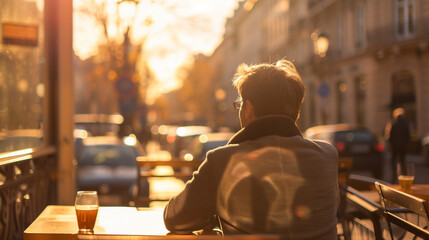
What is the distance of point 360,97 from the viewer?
35.1 m

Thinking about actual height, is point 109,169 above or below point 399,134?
below

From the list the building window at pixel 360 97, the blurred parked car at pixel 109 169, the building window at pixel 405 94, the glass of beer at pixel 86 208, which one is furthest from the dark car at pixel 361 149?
the building window at pixel 360 97

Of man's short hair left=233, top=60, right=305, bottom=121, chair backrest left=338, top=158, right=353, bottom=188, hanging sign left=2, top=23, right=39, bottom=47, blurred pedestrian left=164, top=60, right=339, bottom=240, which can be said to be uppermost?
hanging sign left=2, top=23, right=39, bottom=47

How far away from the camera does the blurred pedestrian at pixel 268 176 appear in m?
2.84

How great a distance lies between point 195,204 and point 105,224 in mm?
863

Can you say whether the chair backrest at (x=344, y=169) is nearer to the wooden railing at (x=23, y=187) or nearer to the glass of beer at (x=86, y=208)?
the wooden railing at (x=23, y=187)

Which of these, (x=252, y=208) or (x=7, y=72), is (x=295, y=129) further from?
(x=7, y=72)

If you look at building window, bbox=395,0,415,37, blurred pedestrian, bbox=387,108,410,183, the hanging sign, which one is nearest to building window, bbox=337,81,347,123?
building window, bbox=395,0,415,37

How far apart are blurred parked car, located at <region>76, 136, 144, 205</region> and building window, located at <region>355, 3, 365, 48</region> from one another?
77.3ft

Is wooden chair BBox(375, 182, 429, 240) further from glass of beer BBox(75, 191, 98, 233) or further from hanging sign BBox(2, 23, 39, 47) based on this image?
hanging sign BBox(2, 23, 39, 47)

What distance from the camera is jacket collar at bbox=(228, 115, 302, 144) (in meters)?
2.98

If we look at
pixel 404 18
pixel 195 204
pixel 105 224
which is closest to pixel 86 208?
pixel 105 224

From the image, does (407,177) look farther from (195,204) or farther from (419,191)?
(195,204)

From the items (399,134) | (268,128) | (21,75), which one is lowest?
(399,134)
